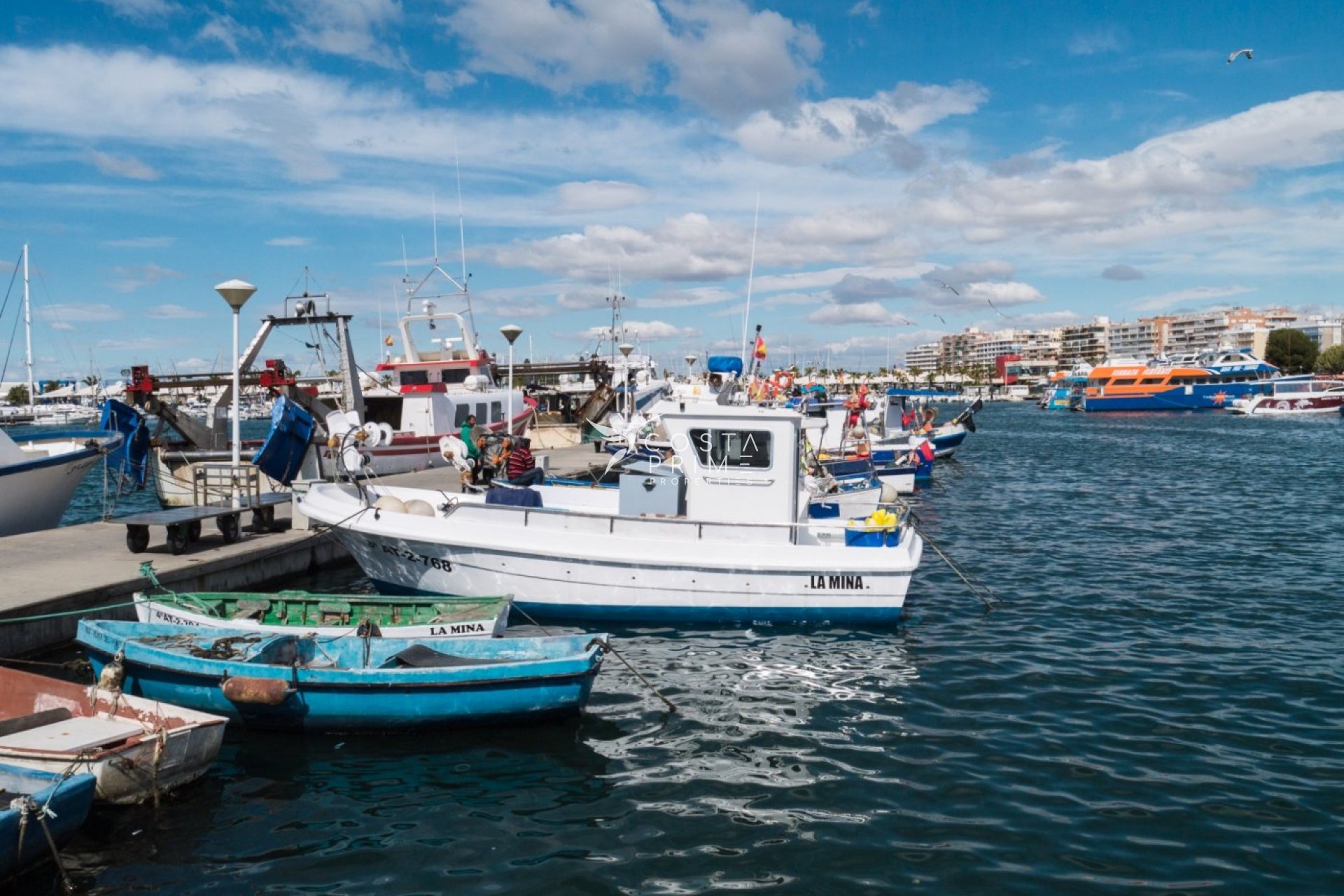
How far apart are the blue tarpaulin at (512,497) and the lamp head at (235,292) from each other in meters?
5.16

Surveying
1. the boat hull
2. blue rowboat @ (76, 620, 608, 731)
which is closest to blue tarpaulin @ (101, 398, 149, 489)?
the boat hull

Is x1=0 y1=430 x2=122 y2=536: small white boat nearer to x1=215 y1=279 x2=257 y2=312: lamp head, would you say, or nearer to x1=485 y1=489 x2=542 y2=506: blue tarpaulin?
x1=215 y1=279 x2=257 y2=312: lamp head

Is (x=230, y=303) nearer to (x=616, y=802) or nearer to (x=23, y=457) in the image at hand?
(x=23, y=457)

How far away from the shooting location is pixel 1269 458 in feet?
132

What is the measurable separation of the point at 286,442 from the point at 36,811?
1363cm

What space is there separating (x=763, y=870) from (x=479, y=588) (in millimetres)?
7636

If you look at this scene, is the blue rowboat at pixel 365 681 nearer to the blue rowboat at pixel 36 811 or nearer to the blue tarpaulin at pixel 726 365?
the blue rowboat at pixel 36 811

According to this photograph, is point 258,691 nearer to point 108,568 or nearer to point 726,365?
point 108,568

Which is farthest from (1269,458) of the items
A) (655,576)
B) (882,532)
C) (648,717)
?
(648,717)

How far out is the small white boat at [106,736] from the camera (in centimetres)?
718

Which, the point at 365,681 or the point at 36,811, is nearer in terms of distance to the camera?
the point at 36,811

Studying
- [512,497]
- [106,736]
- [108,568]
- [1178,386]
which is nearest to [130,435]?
[108,568]

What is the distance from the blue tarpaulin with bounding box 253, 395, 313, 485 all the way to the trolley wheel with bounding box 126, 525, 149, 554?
4759 millimetres

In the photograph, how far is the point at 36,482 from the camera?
1794 cm
